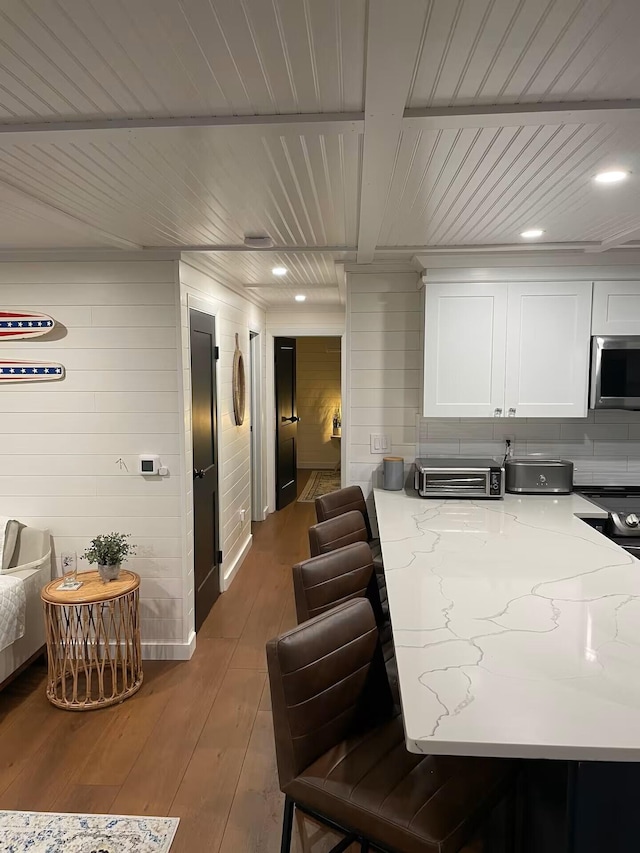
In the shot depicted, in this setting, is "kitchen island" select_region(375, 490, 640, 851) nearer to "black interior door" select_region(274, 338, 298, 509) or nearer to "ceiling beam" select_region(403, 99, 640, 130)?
"ceiling beam" select_region(403, 99, 640, 130)

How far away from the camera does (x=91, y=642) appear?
3.34 metres

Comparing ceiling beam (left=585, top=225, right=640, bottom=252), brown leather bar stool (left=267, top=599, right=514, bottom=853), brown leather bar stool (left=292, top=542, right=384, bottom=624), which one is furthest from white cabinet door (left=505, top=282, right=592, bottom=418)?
brown leather bar stool (left=267, top=599, right=514, bottom=853)

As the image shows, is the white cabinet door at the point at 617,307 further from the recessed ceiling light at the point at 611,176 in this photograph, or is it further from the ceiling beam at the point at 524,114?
the ceiling beam at the point at 524,114

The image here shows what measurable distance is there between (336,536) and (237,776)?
1.10 metres

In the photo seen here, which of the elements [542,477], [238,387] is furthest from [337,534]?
[238,387]

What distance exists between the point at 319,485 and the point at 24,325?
5438mm

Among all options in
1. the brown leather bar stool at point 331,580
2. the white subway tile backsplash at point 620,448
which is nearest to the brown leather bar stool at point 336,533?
the brown leather bar stool at point 331,580

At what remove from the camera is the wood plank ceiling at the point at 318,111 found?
1077 mm

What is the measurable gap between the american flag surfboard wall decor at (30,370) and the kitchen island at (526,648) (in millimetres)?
2079

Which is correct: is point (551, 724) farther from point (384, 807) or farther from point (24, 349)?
point (24, 349)

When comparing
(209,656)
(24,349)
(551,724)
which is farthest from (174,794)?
(24,349)

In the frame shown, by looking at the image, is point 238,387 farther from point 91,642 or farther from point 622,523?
point 622,523

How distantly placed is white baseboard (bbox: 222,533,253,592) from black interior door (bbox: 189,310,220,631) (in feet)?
0.53

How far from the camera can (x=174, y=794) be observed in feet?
7.80
